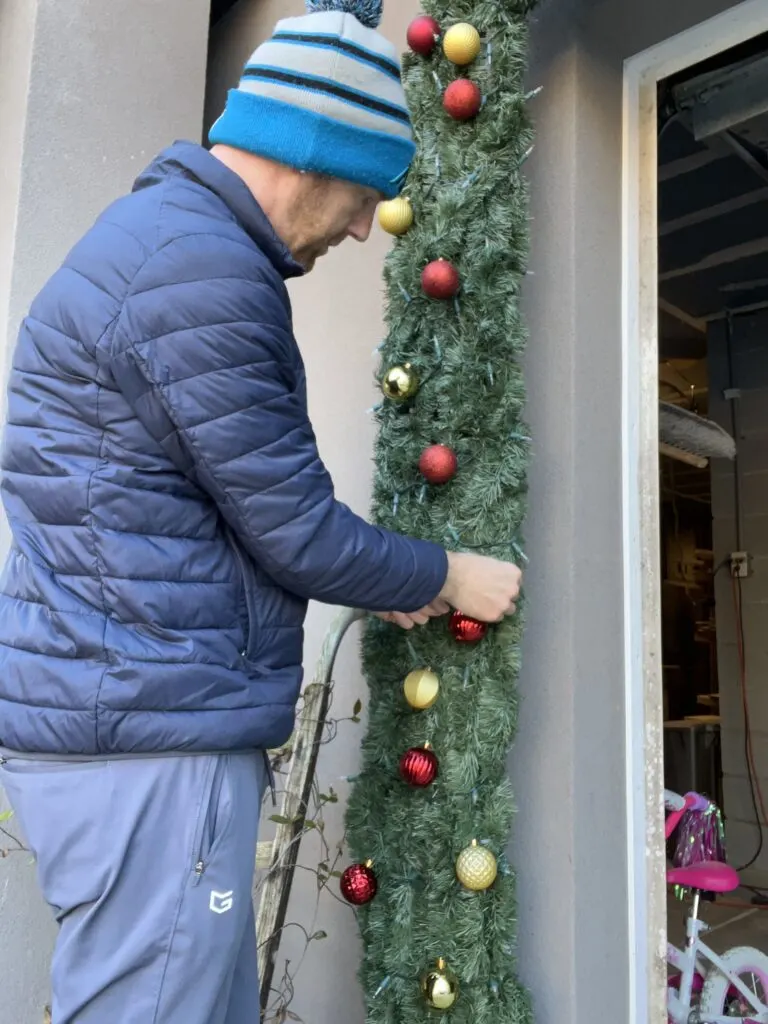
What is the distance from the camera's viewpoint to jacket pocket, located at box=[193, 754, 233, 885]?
0.95 m

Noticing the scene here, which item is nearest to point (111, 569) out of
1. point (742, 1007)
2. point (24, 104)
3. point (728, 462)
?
point (24, 104)

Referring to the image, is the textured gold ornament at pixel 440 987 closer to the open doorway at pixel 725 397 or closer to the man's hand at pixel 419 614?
the man's hand at pixel 419 614

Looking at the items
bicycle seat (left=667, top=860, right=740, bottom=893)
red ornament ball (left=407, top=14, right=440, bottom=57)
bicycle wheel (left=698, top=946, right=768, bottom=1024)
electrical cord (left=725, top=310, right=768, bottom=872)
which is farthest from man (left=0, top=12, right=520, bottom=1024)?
electrical cord (left=725, top=310, right=768, bottom=872)

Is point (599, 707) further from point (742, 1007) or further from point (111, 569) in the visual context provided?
point (742, 1007)

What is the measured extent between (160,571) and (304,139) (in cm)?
55

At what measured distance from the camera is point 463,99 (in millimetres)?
Result: 1472

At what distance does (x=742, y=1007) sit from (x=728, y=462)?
3169 mm

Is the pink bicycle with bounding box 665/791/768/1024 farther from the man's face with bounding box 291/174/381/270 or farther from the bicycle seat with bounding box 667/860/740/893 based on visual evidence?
the man's face with bounding box 291/174/381/270

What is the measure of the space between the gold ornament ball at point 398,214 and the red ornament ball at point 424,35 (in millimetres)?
277

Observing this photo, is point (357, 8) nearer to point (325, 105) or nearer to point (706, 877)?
point (325, 105)

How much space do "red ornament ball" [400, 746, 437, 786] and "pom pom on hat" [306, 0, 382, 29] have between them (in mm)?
1088

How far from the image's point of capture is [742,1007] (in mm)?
2369

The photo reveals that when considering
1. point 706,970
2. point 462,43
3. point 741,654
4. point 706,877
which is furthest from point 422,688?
point 741,654

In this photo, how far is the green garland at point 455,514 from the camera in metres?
1.37
